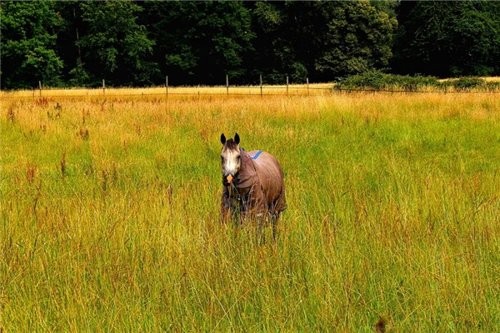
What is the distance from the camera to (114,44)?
58.2m

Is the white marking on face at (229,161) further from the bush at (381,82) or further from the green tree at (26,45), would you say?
the green tree at (26,45)

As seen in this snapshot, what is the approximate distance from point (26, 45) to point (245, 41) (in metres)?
23.7

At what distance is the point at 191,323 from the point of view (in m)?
3.01

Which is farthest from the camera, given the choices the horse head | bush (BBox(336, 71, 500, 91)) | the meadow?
bush (BBox(336, 71, 500, 91))

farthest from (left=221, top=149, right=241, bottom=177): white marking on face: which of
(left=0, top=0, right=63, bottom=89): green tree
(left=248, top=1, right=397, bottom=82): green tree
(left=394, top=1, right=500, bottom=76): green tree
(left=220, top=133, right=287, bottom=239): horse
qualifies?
(left=248, top=1, right=397, bottom=82): green tree

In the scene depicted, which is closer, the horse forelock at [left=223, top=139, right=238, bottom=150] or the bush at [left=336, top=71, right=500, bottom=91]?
the horse forelock at [left=223, top=139, right=238, bottom=150]

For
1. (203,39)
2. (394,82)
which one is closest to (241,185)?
(394,82)

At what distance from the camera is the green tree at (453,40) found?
176ft

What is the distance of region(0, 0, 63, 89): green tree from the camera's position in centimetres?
5122

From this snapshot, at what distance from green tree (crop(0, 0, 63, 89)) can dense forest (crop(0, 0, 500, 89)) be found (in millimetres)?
127

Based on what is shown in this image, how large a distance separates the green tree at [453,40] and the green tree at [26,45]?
3631cm

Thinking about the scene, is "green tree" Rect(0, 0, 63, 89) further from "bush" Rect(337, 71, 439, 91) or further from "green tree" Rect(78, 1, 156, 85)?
"bush" Rect(337, 71, 439, 91)

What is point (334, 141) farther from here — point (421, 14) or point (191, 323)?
point (421, 14)

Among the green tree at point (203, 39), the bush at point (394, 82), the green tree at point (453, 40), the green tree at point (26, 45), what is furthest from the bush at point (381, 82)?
the green tree at point (26, 45)
